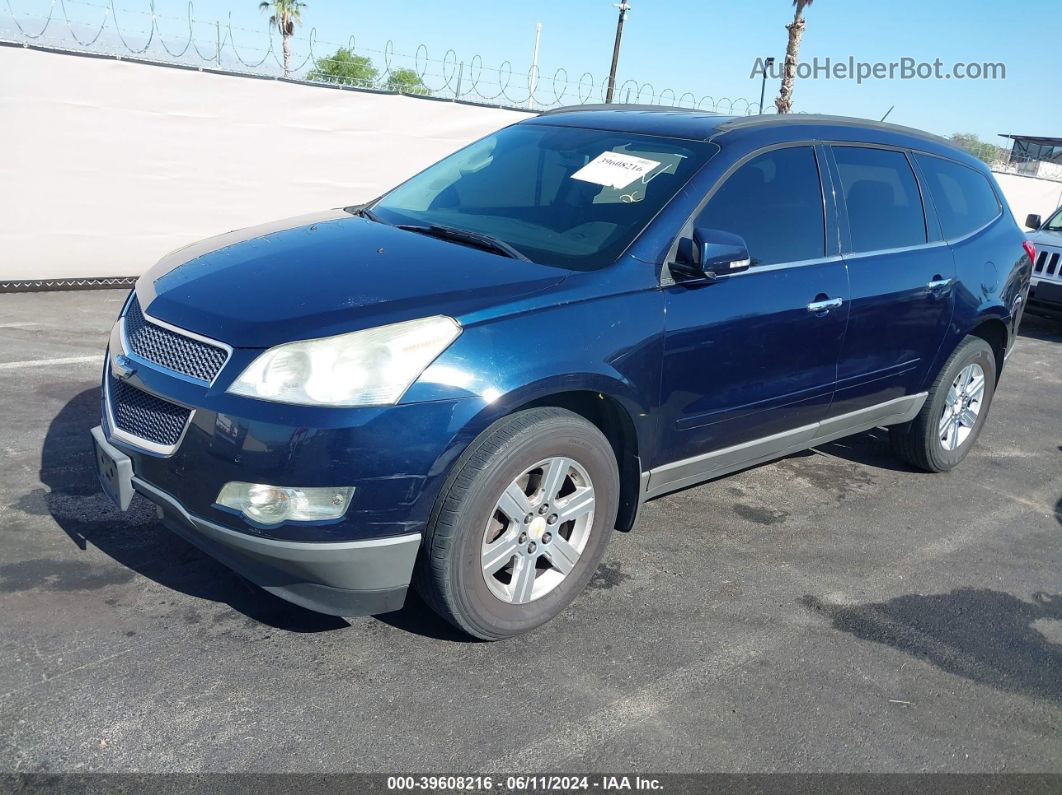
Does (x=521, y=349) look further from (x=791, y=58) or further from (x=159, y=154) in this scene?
(x=791, y=58)

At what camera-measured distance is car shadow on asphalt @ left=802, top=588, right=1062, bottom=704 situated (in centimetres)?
341

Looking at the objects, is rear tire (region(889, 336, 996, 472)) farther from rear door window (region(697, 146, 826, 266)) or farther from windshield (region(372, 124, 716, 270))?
windshield (region(372, 124, 716, 270))

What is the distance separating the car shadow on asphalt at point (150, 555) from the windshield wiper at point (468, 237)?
138 centimetres

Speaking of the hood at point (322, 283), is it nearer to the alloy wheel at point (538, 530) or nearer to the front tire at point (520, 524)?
the front tire at point (520, 524)

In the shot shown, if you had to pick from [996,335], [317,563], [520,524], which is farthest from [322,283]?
[996,335]

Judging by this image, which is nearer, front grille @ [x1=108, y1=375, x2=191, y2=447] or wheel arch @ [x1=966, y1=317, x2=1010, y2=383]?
front grille @ [x1=108, y1=375, x2=191, y2=447]

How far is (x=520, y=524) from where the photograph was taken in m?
3.19

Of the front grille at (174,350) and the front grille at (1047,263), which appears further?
the front grille at (1047,263)

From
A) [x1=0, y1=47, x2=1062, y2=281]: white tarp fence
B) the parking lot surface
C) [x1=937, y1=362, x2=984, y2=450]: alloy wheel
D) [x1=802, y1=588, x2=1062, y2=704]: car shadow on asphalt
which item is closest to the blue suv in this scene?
the parking lot surface

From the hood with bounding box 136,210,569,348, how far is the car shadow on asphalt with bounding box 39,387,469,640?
1.02 meters

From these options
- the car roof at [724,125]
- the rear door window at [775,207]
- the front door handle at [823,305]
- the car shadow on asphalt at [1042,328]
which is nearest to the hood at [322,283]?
the rear door window at [775,207]

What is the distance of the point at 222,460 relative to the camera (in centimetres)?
281

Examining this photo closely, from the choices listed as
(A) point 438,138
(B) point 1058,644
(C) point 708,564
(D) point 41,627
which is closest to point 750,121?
(C) point 708,564

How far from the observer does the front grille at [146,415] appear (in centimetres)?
295
